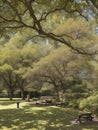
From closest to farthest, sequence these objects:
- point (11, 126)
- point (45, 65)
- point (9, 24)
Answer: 1. point (11, 126)
2. point (9, 24)
3. point (45, 65)

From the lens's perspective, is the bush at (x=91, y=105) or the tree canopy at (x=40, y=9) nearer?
the tree canopy at (x=40, y=9)

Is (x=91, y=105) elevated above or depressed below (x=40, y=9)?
below

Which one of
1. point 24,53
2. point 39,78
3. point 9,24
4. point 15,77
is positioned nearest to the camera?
point 9,24

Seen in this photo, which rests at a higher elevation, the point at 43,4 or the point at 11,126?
the point at 43,4

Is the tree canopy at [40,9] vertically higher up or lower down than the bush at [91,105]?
higher up

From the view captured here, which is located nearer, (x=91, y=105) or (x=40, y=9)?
(x=40, y=9)

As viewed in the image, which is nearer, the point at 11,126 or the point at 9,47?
the point at 11,126

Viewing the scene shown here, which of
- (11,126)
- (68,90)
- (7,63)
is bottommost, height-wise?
(11,126)

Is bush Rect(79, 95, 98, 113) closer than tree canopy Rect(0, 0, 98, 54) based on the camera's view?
No

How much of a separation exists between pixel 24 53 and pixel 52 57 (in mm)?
13147

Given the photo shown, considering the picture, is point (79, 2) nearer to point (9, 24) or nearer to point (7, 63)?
point (9, 24)

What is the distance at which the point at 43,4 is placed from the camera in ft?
49.6

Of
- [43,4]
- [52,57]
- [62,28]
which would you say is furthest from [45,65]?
[43,4]

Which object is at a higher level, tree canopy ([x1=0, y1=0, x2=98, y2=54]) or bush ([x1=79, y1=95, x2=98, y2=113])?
tree canopy ([x1=0, y1=0, x2=98, y2=54])
